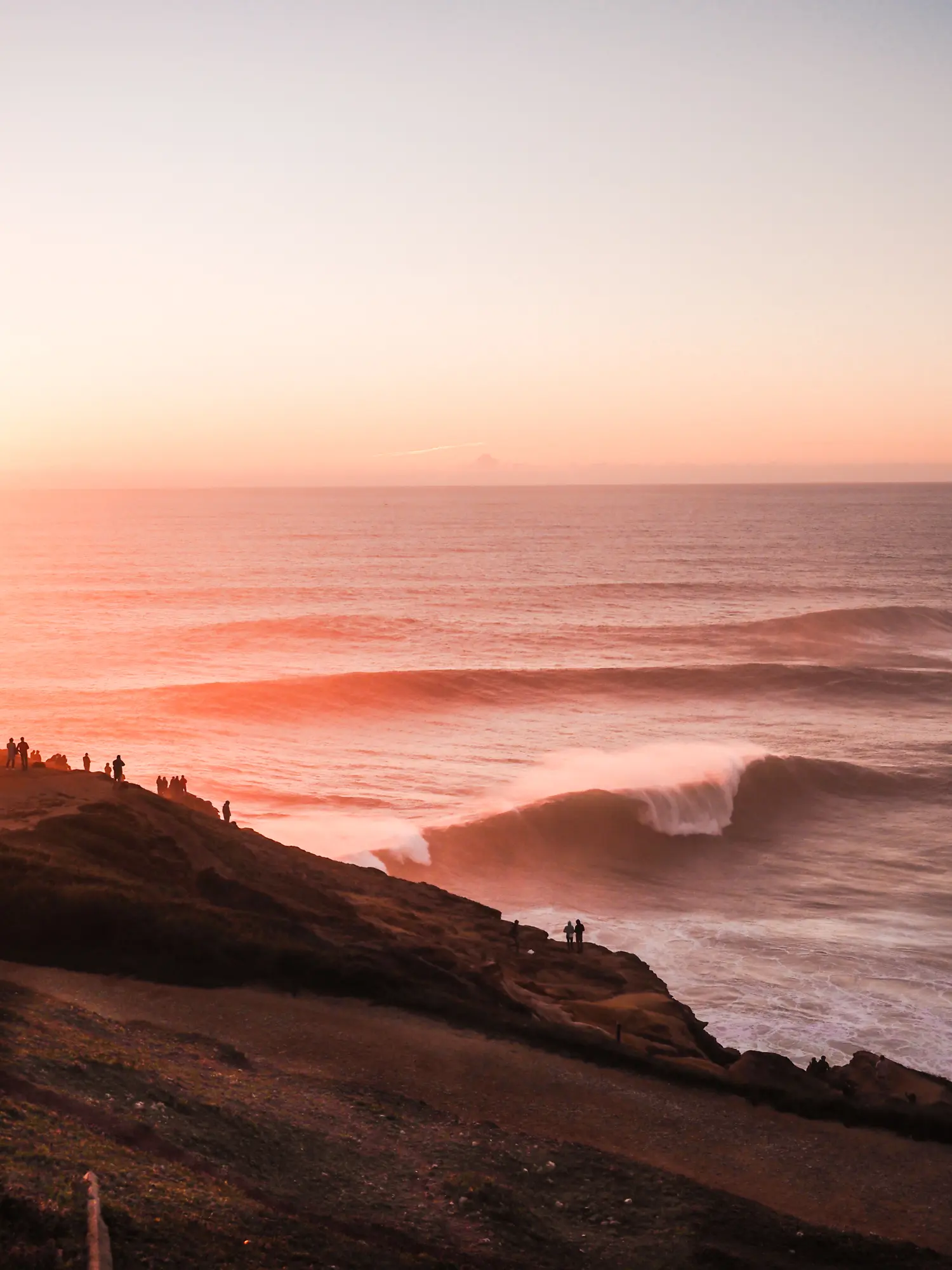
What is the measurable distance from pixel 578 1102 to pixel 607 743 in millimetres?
27578

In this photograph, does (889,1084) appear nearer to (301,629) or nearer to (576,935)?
(576,935)

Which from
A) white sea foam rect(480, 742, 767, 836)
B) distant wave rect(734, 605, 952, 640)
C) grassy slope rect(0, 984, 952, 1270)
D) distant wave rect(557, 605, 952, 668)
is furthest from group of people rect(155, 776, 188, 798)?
distant wave rect(734, 605, 952, 640)

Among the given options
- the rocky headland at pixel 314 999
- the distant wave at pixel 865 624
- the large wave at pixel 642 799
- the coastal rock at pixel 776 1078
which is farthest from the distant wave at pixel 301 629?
the coastal rock at pixel 776 1078

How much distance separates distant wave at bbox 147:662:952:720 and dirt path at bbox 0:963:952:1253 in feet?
98.0

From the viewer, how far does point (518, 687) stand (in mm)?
51531

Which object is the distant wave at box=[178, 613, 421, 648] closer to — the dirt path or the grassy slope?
the dirt path

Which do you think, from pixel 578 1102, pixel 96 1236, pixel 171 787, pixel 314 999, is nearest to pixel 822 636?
pixel 171 787

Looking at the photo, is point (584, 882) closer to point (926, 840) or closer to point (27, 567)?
point (926, 840)

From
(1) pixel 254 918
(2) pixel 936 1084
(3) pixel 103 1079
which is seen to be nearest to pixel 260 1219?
(3) pixel 103 1079

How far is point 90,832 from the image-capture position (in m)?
20.3

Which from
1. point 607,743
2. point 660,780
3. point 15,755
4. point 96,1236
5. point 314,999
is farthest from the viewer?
point 607,743

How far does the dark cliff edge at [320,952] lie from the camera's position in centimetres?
1644

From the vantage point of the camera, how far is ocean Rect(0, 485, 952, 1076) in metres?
25.3

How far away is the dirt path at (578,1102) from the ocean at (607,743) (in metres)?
4.99
